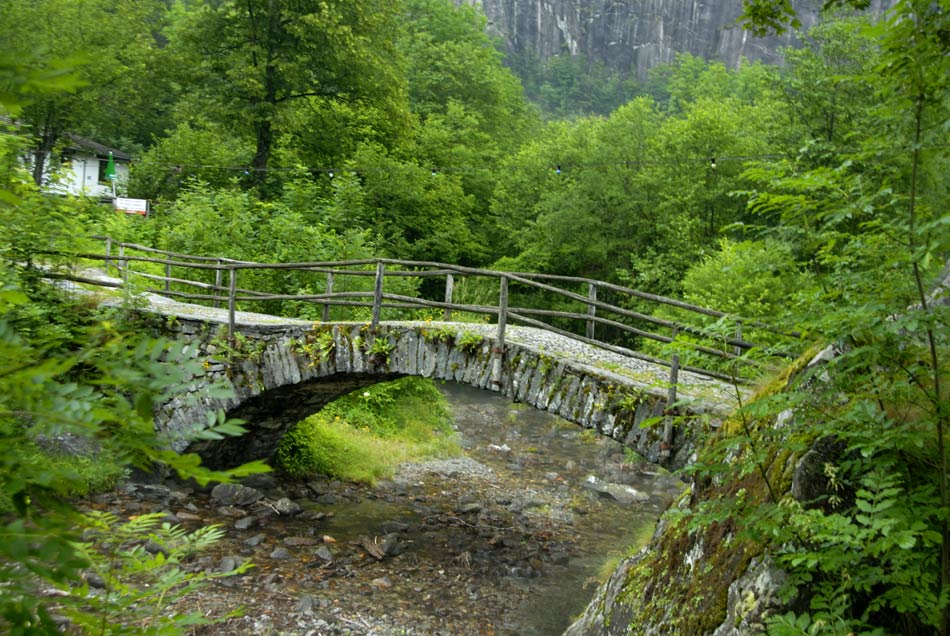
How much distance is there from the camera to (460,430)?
1966 cm

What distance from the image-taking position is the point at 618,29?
274ft

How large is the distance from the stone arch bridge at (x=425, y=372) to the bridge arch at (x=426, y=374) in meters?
0.01

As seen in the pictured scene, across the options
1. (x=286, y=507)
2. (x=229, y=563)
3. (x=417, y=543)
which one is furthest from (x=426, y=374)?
(x=286, y=507)

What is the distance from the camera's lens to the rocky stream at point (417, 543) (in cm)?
870

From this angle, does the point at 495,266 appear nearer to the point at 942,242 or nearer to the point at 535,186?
the point at 535,186

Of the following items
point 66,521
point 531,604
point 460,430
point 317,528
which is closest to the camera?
point 66,521

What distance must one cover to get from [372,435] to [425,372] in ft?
23.0

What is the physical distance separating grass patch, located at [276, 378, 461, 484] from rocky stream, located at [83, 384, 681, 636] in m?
0.44

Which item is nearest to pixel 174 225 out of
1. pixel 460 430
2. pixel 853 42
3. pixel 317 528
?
pixel 460 430

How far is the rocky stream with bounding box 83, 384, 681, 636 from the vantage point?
8703mm

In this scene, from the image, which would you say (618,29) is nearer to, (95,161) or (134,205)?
(95,161)

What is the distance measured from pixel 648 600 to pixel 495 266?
22722 mm

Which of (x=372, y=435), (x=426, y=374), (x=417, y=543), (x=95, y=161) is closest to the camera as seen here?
(x=426, y=374)

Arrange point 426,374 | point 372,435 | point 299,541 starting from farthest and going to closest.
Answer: point 372,435 → point 299,541 → point 426,374
